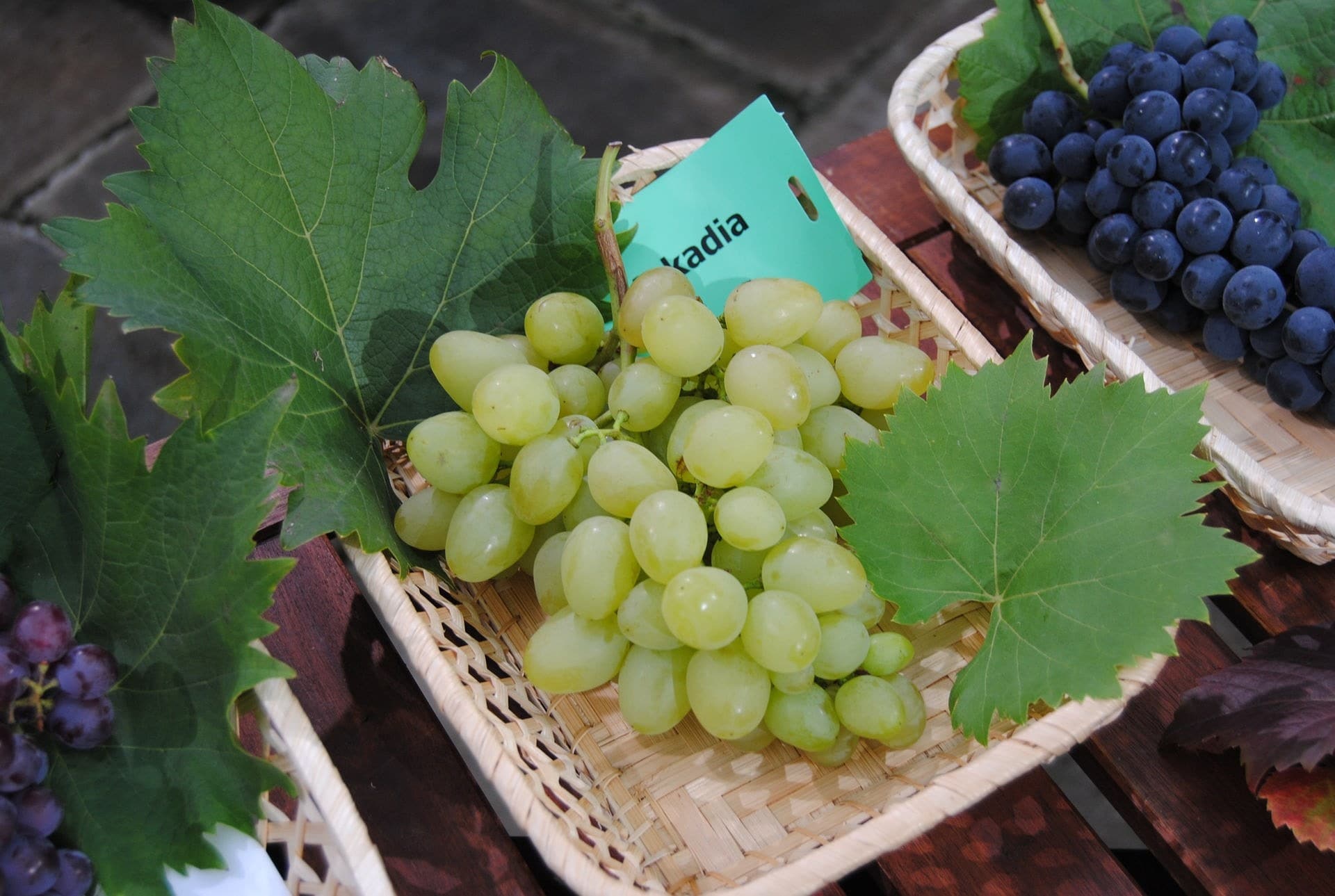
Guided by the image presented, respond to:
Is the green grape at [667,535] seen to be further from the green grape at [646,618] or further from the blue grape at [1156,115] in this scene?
the blue grape at [1156,115]

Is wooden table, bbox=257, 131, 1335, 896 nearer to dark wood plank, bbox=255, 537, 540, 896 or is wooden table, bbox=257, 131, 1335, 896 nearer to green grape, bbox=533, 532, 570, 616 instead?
dark wood plank, bbox=255, 537, 540, 896

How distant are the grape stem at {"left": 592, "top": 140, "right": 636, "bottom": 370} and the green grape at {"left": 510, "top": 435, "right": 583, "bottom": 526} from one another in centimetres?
8

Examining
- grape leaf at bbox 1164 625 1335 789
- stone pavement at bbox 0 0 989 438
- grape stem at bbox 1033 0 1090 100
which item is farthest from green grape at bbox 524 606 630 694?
stone pavement at bbox 0 0 989 438

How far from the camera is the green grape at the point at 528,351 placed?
72 cm

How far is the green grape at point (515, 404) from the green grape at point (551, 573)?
0.07 metres

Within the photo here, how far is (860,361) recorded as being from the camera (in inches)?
27.8

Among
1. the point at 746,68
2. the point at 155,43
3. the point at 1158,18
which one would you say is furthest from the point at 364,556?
the point at 155,43

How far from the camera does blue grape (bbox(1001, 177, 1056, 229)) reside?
2.98 feet

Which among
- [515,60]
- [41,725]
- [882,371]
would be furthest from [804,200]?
[515,60]

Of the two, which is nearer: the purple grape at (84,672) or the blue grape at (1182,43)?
the purple grape at (84,672)

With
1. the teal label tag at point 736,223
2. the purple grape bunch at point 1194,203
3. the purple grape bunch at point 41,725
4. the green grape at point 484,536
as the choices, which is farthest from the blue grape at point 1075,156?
the purple grape bunch at point 41,725

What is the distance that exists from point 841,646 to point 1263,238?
493 mm

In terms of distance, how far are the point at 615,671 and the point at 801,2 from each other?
63.5 inches

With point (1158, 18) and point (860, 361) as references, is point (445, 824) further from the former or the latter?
point (1158, 18)
